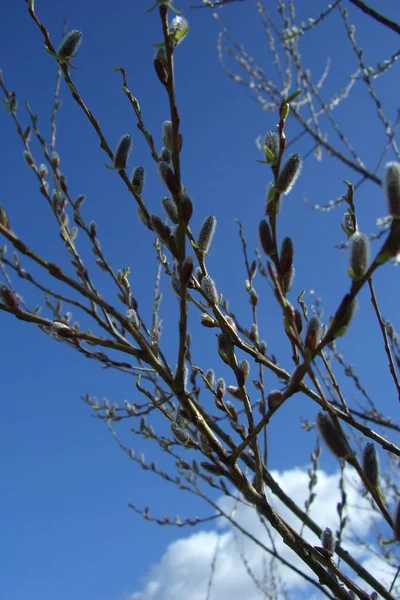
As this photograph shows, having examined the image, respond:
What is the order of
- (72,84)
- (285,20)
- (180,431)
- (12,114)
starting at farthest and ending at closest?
(285,20) → (12,114) → (180,431) → (72,84)

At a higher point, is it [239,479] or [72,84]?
[72,84]

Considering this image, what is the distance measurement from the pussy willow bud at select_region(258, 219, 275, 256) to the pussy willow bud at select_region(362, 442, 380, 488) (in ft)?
1.23

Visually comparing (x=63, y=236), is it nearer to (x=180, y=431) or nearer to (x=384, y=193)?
(x=180, y=431)

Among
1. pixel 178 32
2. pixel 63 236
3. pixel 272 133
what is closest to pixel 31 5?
pixel 178 32

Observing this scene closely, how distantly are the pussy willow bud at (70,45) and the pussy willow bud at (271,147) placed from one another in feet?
1.60

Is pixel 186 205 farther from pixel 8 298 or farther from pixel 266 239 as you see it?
pixel 8 298

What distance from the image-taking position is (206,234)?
1161 millimetres

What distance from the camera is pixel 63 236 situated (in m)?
2.25

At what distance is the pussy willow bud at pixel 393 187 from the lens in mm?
774

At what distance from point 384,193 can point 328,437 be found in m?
0.39

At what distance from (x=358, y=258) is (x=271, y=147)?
330 millimetres

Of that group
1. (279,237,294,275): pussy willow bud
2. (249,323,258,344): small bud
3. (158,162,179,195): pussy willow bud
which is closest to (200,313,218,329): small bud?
(279,237,294,275): pussy willow bud

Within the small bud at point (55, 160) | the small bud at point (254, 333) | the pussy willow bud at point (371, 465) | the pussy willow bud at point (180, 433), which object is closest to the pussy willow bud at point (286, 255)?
the pussy willow bud at point (371, 465)

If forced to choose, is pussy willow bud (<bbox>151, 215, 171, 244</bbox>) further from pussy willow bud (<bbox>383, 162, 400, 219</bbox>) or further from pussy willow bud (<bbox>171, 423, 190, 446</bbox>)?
pussy willow bud (<bbox>171, 423, 190, 446</bbox>)
